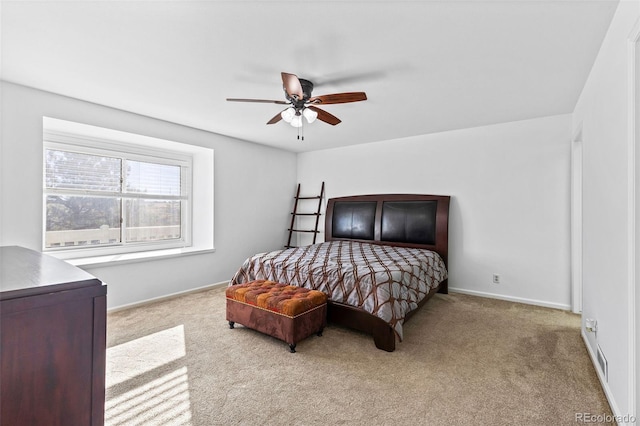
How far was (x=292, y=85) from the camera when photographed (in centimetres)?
228

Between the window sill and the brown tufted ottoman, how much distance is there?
154cm

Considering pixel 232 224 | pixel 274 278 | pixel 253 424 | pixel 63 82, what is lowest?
pixel 253 424

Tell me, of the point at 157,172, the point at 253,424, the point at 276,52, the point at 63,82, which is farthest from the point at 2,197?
the point at 253,424

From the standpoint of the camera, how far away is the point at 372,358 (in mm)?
2373

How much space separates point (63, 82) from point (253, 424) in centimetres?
328

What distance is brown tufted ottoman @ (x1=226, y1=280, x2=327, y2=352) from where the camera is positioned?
8.18ft

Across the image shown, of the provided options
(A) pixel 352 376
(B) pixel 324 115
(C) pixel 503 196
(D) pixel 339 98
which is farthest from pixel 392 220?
(A) pixel 352 376

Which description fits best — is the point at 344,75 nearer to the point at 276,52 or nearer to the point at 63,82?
the point at 276,52

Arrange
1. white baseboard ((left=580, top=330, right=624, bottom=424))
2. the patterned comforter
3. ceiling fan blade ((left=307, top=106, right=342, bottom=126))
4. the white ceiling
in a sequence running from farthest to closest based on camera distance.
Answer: ceiling fan blade ((left=307, top=106, right=342, bottom=126)), the patterned comforter, the white ceiling, white baseboard ((left=580, top=330, right=624, bottom=424))

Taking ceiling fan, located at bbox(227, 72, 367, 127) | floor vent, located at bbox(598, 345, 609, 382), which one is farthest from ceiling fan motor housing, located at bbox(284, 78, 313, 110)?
floor vent, located at bbox(598, 345, 609, 382)

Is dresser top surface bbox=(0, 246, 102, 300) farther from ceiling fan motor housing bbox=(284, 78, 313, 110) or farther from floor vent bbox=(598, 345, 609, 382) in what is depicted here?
floor vent bbox=(598, 345, 609, 382)

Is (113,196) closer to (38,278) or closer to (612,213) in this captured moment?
(38,278)

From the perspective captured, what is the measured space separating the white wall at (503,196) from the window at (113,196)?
3455 mm

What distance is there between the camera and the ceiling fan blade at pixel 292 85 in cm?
216
